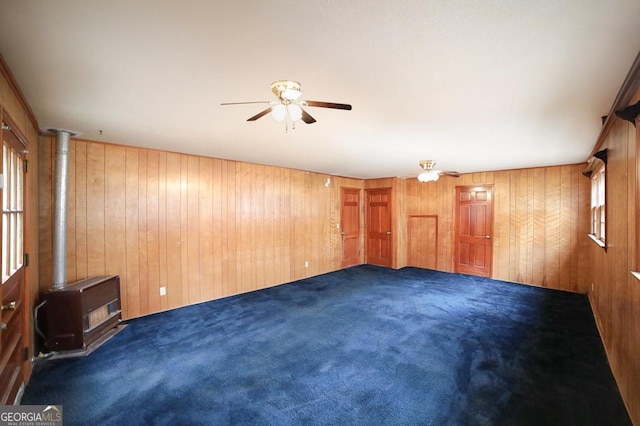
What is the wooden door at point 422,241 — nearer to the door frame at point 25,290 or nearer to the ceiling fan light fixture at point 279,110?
the ceiling fan light fixture at point 279,110

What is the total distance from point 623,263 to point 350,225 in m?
4.93

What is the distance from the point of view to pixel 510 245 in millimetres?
5332

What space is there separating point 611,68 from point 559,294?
14.2ft

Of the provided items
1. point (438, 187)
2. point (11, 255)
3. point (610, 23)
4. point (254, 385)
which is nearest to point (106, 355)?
point (11, 255)

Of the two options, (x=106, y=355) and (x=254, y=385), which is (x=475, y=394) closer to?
(x=254, y=385)

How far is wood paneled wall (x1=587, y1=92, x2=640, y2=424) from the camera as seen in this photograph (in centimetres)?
170

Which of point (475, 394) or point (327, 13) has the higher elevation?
point (327, 13)

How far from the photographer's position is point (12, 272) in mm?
1963

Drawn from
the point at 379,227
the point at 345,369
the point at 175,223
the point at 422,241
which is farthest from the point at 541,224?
the point at 175,223

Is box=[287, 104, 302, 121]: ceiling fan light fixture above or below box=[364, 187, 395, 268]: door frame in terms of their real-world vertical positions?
above

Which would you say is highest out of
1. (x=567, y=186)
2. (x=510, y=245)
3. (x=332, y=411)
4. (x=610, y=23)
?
(x=610, y=23)

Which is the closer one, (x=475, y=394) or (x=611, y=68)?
(x=611, y=68)

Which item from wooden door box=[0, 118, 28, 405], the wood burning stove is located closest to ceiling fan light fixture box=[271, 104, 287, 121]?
wooden door box=[0, 118, 28, 405]

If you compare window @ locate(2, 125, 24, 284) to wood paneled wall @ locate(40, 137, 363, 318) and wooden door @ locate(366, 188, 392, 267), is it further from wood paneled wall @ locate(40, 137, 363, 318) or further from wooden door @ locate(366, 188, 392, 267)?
wooden door @ locate(366, 188, 392, 267)
